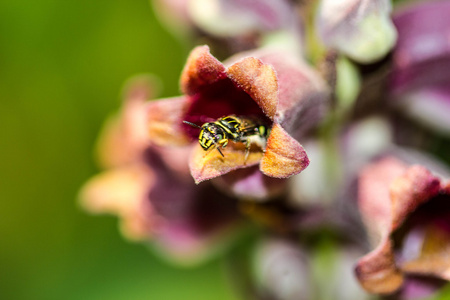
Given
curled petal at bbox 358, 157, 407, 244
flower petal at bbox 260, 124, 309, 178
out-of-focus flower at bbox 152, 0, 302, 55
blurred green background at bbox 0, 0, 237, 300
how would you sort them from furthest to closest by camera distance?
1. blurred green background at bbox 0, 0, 237, 300
2. out-of-focus flower at bbox 152, 0, 302, 55
3. curled petal at bbox 358, 157, 407, 244
4. flower petal at bbox 260, 124, 309, 178

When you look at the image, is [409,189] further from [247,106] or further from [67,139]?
[67,139]

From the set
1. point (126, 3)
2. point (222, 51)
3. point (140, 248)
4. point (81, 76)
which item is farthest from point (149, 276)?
point (222, 51)

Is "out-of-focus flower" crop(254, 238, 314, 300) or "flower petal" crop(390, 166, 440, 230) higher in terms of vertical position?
"flower petal" crop(390, 166, 440, 230)

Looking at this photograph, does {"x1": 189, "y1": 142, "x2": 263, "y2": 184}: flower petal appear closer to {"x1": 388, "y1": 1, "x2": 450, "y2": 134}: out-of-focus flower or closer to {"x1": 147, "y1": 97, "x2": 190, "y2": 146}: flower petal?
{"x1": 147, "y1": 97, "x2": 190, "y2": 146}: flower petal

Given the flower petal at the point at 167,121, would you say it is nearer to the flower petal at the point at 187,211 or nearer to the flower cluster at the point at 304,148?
the flower cluster at the point at 304,148

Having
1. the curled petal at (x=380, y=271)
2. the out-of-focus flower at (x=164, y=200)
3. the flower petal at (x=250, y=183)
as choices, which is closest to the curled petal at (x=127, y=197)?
the out-of-focus flower at (x=164, y=200)

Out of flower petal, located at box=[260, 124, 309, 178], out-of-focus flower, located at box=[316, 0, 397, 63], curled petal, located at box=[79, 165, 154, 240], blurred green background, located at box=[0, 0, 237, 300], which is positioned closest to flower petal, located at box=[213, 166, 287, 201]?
flower petal, located at box=[260, 124, 309, 178]

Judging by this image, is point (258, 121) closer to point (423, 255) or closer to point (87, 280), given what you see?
point (423, 255)
